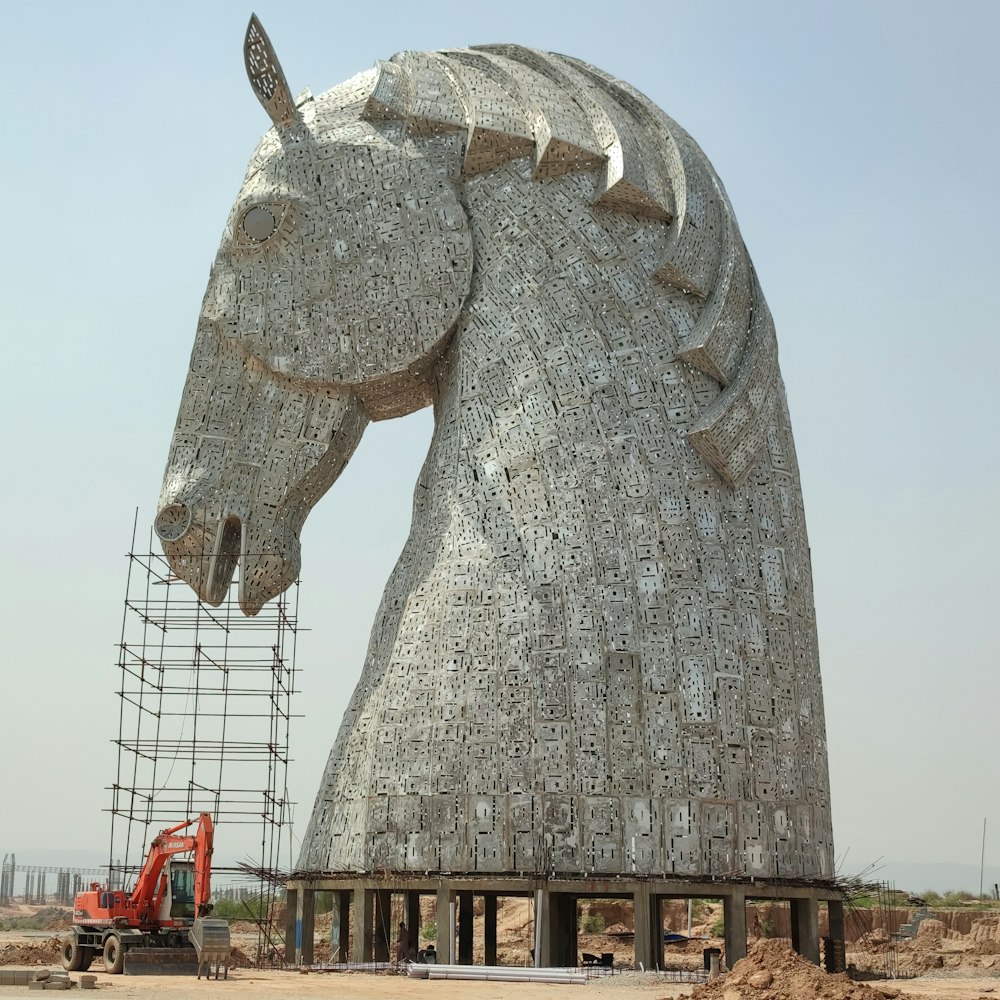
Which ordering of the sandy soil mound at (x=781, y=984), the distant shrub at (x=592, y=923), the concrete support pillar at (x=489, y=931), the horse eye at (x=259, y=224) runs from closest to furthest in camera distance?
the sandy soil mound at (x=781, y=984) < the concrete support pillar at (x=489, y=931) < the horse eye at (x=259, y=224) < the distant shrub at (x=592, y=923)

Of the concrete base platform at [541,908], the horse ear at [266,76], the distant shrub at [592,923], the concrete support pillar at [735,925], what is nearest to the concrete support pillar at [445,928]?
the concrete base platform at [541,908]

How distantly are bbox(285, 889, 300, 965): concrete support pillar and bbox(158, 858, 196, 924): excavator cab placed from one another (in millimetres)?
1286

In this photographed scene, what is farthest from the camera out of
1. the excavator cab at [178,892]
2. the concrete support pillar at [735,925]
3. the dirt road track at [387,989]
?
the excavator cab at [178,892]

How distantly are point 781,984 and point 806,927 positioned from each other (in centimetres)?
527

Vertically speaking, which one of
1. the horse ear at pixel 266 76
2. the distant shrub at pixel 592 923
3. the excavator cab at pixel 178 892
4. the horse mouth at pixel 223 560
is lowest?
the distant shrub at pixel 592 923

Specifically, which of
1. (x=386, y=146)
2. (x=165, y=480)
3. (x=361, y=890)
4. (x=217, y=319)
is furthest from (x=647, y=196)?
(x=361, y=890)

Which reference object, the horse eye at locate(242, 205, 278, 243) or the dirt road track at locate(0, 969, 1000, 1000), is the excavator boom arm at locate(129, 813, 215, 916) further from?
the horse eye at locate(242, 205, 278, 243)

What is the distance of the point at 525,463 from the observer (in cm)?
1625

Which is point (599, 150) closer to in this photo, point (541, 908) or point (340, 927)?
point (541, 908)

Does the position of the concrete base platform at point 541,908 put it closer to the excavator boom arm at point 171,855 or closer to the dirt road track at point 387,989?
the dirt road track at point 387,989

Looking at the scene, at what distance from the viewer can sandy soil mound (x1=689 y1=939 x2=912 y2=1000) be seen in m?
10.3

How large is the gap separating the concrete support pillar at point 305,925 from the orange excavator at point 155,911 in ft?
3.83

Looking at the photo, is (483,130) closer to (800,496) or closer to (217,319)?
(217,319)

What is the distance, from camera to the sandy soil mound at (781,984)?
33.7 feet
